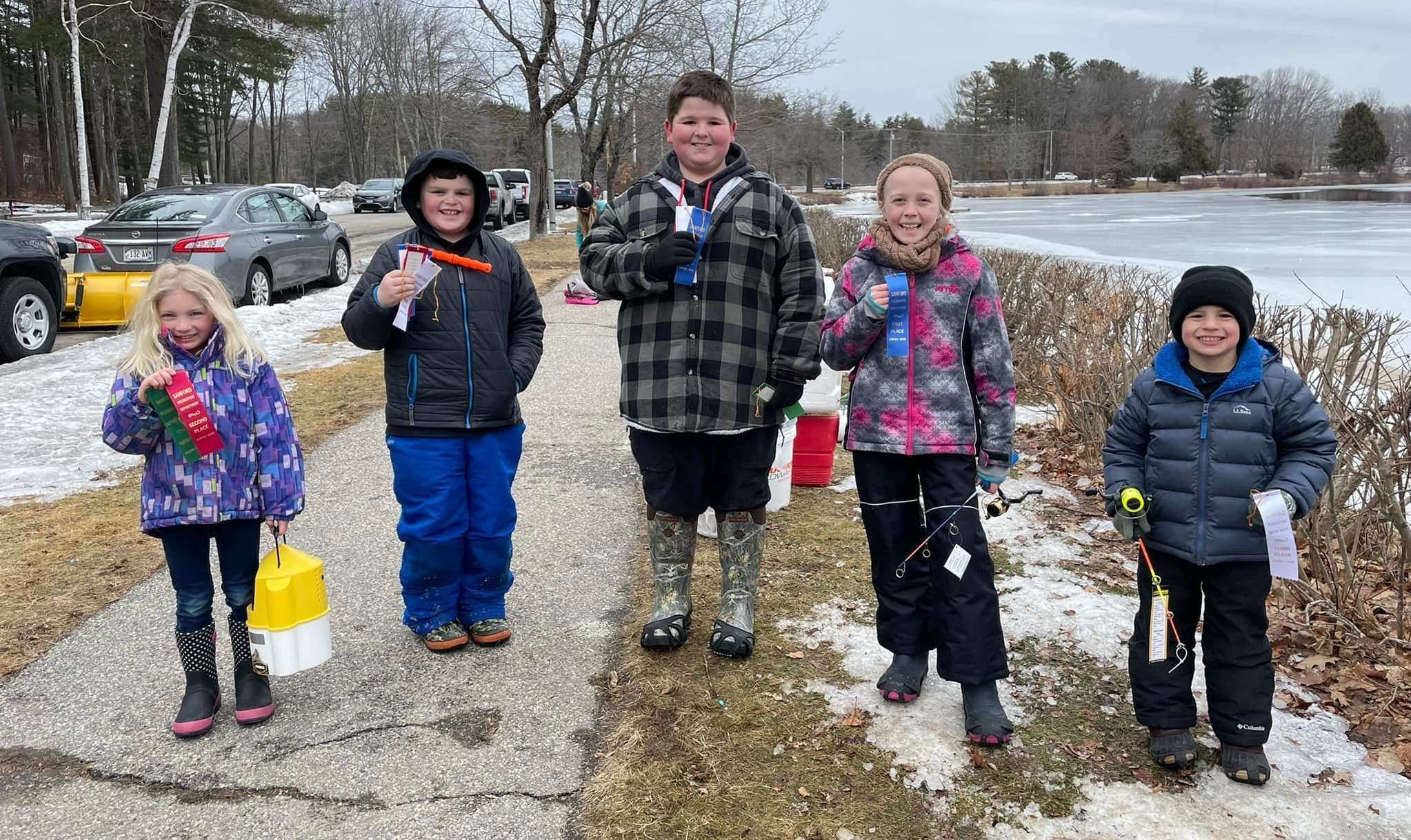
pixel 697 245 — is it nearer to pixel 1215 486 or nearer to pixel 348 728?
pixel 1215 486

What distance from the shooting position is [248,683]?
2947 mm

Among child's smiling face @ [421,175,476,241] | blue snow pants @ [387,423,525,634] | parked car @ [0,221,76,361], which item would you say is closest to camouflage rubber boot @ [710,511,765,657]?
blue snow pants @ [387,423,525,634]

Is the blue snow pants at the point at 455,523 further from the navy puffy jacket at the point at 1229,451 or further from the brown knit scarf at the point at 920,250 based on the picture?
the navy puffy jacket at the point at 1229,451

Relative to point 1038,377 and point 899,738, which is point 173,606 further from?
point 1038,377

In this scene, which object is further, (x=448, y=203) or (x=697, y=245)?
(x=448, y=203)

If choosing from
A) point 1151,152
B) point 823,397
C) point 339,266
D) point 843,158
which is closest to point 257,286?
point 339,266

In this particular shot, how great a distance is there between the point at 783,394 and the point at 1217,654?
146 cm

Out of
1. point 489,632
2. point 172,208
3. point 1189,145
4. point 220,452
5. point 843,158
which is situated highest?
point 843,158

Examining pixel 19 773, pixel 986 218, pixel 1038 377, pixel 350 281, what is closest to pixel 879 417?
pixel 19 773

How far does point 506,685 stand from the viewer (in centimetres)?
318

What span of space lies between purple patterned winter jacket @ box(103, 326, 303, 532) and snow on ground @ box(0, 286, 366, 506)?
540mm

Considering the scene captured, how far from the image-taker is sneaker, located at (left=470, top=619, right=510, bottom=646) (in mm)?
3447

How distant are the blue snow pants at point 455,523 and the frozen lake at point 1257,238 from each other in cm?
500

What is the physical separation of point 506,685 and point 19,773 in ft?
4.46
